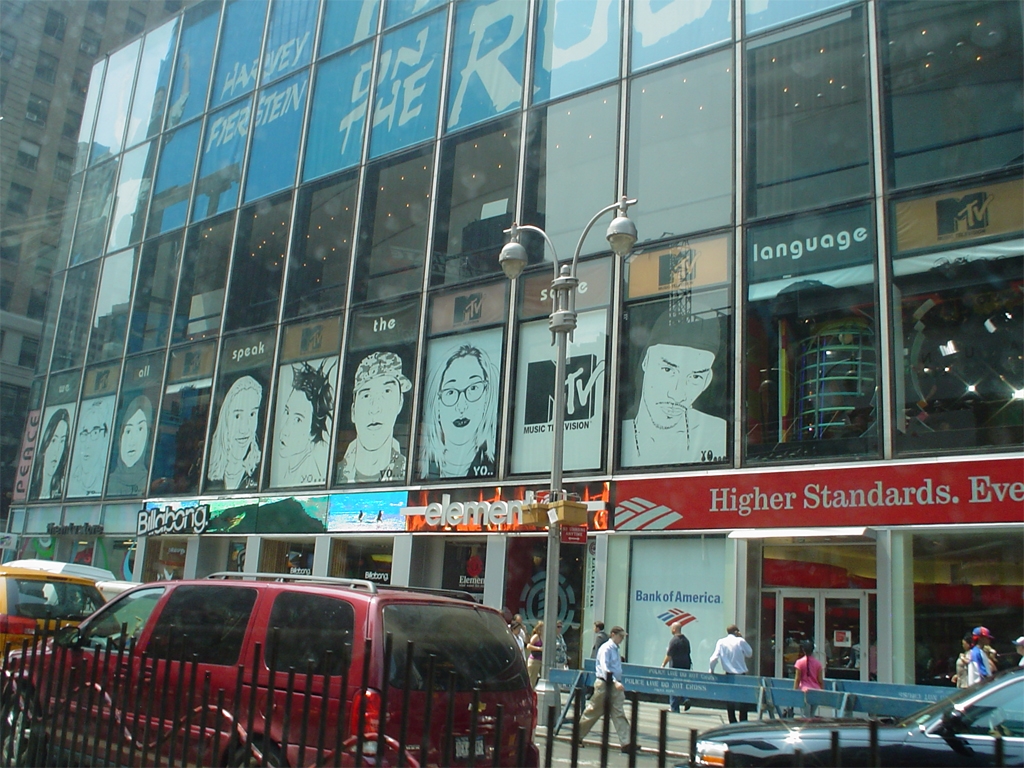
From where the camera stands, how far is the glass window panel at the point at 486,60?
75.0 feet

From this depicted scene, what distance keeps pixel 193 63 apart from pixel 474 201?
657 inches

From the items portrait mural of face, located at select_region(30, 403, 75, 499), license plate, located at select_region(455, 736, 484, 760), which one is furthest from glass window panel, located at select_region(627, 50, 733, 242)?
portrait mural of face, located at select_region(30, 403, 75, 499)

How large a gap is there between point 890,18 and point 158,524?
23.7 metres

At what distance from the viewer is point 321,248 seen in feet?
85.8

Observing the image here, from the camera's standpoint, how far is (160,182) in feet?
108

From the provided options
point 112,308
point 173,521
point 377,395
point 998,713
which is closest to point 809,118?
point 377,395

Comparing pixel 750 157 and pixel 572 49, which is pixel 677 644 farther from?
pixel 572 49

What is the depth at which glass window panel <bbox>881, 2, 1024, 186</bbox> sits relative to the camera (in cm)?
1558

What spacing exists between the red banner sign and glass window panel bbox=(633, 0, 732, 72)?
30.8 feet

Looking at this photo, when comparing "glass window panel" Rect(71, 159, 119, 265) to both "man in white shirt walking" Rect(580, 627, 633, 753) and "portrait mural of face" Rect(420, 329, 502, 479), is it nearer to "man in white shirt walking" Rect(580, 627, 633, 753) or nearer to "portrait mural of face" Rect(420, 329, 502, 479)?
"portrait mural of face" Rect(420, 329, 502, 479)

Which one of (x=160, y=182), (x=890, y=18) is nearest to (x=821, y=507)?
(x=890, y=18)

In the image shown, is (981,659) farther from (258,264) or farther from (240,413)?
(258,264)

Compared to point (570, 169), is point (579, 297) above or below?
below

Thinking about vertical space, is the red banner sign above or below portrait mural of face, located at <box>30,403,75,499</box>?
below
